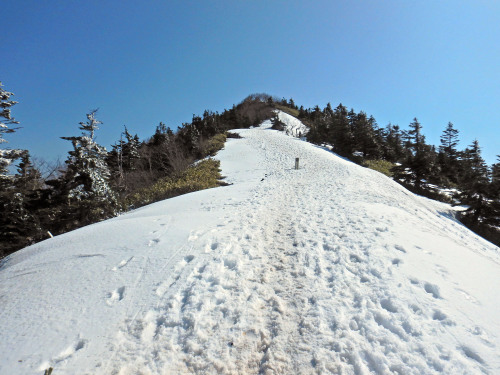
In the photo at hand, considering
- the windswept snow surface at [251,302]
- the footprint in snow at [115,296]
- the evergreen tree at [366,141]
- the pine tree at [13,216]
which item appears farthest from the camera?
the evergreen tree at [366,141]

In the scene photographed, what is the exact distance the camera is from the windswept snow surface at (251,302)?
2748 millimetres

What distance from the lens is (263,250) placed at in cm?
559

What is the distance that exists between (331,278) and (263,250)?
68.4 inches

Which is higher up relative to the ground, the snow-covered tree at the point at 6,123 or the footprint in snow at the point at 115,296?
the snow-covered tree at the point at 6,123

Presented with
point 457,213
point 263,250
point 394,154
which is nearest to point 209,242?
point 263,250

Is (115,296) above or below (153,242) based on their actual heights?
below

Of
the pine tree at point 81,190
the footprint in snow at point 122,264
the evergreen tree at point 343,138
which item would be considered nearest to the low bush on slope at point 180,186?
the pine tree at point 81,190

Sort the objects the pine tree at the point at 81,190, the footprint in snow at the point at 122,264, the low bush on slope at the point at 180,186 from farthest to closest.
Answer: the low bush on slope at the point at 180,186 < the pine tree at the point at 81,190 < the footprint in snow at the point at 122,264

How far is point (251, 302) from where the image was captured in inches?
→ 149

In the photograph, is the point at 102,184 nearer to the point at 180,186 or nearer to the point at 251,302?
the point at 180,186

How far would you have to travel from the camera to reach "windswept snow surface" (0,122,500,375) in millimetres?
2748

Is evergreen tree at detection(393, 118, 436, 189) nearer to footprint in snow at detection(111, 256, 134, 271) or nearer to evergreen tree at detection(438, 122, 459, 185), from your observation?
evergreen tree at detection(438, 122, 459, 185)

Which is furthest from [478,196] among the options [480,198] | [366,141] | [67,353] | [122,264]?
[67,353]

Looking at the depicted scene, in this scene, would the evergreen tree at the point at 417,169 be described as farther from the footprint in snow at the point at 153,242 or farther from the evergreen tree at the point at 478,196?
the footprint in snow at the point at 153,242
